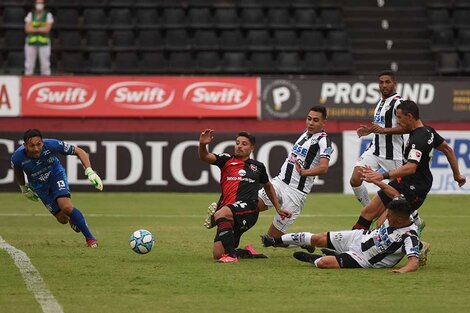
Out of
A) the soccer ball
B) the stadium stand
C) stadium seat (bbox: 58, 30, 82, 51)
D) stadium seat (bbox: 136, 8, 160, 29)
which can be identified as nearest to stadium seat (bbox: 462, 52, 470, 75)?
the stadium stand

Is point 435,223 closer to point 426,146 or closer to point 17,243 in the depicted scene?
point 426,146

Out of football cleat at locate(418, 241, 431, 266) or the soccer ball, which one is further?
the soccer ball

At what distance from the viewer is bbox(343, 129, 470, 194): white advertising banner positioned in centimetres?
2408

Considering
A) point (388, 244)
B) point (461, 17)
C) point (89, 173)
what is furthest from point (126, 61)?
point (388, 244)

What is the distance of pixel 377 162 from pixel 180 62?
13.9 metres

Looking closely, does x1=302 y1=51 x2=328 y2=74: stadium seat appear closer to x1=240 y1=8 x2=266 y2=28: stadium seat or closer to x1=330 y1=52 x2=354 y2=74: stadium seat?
x1=330 y1=52 x2=354 y2=74: stadium seat

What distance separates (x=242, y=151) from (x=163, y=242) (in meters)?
2.70

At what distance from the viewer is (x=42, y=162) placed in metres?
13.8

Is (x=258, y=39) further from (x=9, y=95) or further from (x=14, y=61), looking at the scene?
(x=9, y=95)

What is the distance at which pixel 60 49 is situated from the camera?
2800 cm

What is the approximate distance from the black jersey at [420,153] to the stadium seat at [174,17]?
57.0ft

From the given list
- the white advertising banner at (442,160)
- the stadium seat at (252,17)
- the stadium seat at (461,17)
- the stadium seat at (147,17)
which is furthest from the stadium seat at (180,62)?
the stadium seat at (461,17)

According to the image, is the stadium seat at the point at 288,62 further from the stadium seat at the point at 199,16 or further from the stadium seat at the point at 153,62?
the stadium seat at the point at 153,62

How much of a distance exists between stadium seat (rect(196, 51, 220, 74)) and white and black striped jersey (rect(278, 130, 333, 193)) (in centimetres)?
1427
